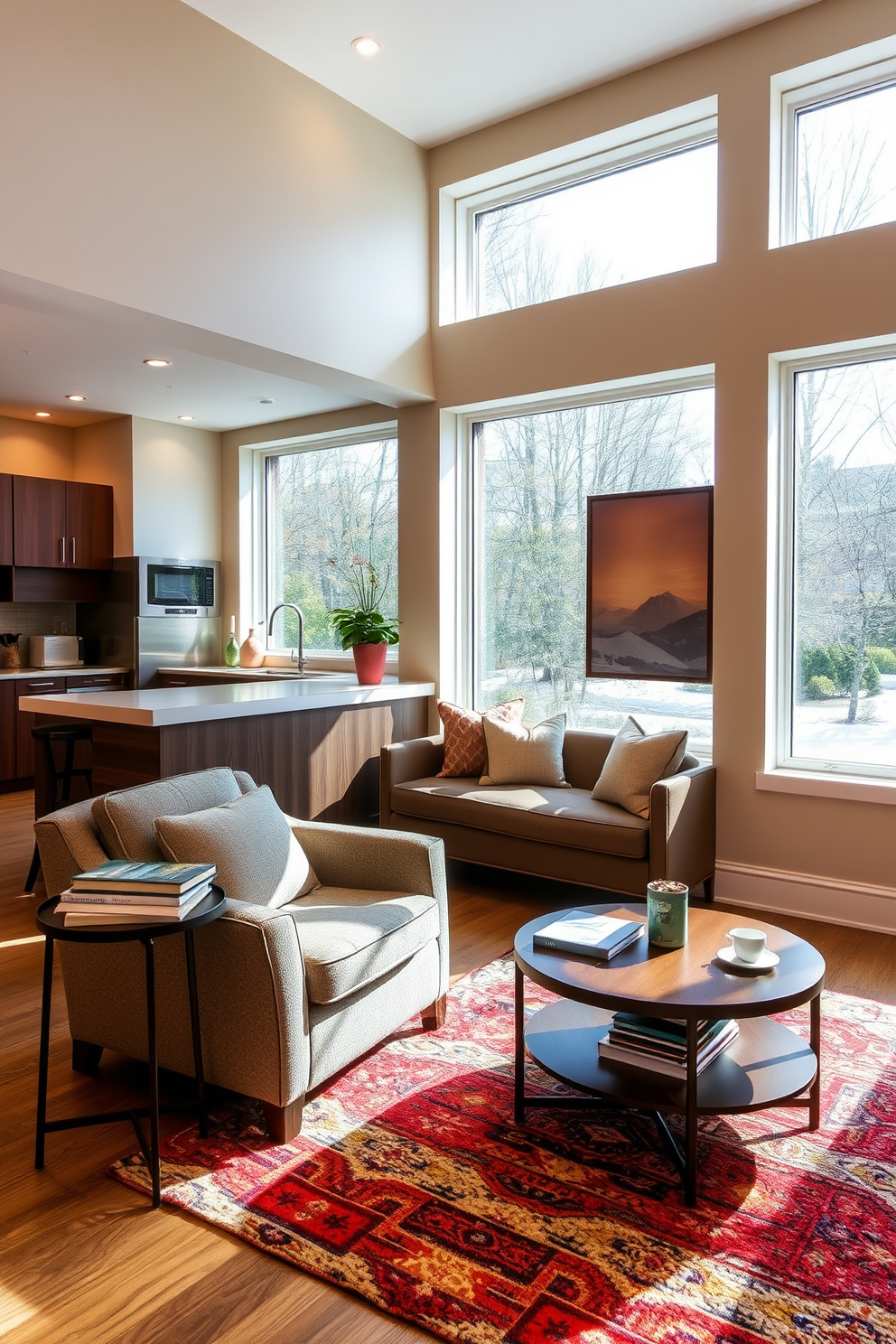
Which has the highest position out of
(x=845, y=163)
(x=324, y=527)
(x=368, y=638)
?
(x=845, y=163)

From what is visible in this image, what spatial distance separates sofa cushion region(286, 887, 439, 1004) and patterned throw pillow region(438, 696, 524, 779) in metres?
1.70

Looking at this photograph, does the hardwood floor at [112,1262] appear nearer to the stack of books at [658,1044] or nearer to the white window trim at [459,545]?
the stack of books at [658,1044]

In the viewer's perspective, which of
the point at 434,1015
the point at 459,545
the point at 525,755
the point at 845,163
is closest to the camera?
the point at 434,1015

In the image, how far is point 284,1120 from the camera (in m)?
2.15

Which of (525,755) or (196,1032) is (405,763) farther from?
(196,1032)

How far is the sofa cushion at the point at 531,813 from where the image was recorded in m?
3.64

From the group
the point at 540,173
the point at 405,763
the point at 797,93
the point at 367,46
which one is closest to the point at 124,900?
the point at 405,763

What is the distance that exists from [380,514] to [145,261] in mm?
2644

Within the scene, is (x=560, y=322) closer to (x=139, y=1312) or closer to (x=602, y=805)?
(x=602, y=805)

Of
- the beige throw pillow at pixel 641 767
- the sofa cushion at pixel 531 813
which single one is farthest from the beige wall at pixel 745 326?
the sofa cushion at pixel 531 813

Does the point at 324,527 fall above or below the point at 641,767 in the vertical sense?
above

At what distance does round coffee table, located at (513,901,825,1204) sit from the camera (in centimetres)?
194

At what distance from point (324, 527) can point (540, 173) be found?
2621 millimetres

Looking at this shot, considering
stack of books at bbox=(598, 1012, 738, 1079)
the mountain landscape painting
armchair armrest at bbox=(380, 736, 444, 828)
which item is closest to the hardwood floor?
stack of books at bbox=(598, 1012, 738, 1079)
